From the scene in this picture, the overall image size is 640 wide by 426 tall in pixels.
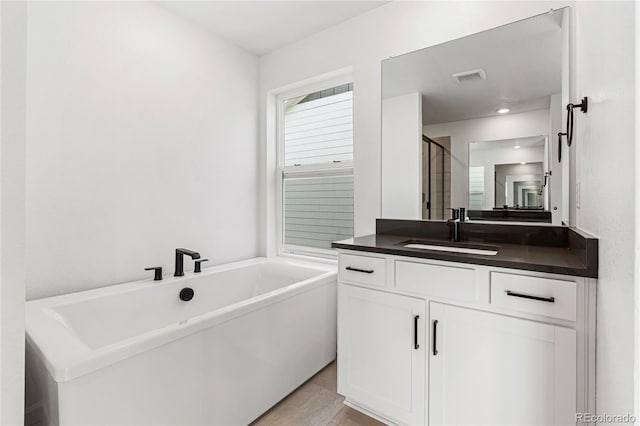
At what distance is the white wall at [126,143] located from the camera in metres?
1.76

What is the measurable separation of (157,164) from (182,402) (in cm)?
156

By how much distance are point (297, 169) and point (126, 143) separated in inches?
53.2

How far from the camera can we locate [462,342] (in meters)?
1.34

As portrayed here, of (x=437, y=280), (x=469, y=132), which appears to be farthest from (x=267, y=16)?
(x=437, y=280)

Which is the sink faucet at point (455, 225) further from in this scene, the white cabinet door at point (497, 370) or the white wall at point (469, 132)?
the white cabinet door at point (497, 370)

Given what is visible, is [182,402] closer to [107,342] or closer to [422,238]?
[107,342]

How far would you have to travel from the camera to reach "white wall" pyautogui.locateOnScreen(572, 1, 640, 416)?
0.64 meters

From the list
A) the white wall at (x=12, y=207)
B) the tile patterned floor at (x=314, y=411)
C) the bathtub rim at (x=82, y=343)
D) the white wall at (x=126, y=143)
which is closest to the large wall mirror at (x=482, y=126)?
the bathtub rim at (x=82, y=343)

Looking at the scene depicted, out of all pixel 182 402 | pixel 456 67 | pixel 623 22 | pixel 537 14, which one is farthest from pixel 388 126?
pixel 182 402

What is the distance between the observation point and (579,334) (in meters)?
1.09

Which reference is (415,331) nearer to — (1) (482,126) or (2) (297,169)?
(1) (482,126)

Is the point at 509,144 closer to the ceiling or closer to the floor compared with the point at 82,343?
closer to the ceiling

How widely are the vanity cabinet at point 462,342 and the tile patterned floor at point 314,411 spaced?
7cm

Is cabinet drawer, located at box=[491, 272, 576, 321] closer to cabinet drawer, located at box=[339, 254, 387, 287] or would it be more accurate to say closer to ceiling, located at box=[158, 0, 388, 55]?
cabinet drawer, located at box=[339, 254, 387, 287]
